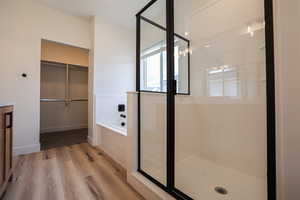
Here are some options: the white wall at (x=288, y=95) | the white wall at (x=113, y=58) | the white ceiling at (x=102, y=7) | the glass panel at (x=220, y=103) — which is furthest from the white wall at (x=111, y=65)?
the white wall at (x=288, y=95)

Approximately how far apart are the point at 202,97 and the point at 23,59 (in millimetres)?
2972

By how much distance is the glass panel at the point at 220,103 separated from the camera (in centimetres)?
139

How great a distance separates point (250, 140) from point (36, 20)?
3746mm

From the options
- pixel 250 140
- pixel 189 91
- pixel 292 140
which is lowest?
pixel 250 140

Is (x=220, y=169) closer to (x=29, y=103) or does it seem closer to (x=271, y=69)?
(x=271, y=69)

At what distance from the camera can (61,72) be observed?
381 cm

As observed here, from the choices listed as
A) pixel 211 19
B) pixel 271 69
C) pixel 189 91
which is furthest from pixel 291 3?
pixel 211 19

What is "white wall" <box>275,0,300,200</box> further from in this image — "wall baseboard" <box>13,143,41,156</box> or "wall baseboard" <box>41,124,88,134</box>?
"wall baseboard" <box>41,124,88,134</box>

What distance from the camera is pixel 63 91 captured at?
12.6 ft

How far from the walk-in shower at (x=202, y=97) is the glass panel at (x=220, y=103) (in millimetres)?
11

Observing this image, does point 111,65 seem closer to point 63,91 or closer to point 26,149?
point 63,91

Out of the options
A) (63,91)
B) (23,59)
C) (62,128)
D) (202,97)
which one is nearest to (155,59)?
(202,97)

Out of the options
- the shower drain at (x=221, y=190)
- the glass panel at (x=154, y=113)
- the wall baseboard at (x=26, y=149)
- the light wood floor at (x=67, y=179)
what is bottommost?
the shower drain at (x=221, y=190)

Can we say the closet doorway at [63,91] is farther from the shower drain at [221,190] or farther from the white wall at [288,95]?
the white wall at [288,95]
